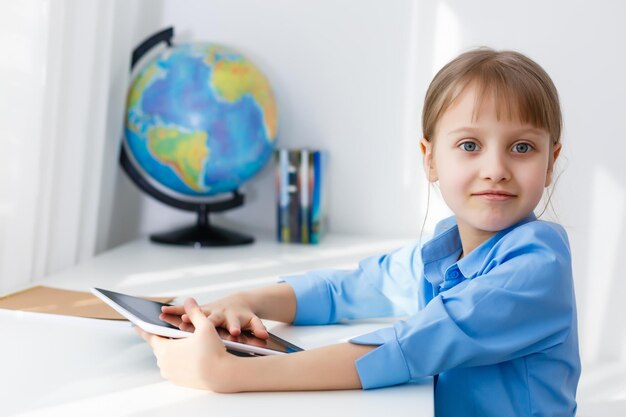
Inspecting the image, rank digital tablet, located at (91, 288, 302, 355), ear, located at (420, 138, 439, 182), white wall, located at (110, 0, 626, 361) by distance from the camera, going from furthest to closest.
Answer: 1. white wall, located at (110, 0, 626, 361)
2. ear, located at (420, 138, 439, 182)
3. digital tablet, located at (91, 288, 302, 355)

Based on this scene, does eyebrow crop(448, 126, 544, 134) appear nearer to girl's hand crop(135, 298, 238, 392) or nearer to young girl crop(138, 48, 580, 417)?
young girl crop(138, 48, 580, 417)

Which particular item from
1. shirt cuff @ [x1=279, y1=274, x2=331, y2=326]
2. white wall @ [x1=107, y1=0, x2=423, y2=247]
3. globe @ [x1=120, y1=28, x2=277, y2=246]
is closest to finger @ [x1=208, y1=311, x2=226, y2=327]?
shirt cuff @ [x1=279, y1=274, x2=331, y2=326]

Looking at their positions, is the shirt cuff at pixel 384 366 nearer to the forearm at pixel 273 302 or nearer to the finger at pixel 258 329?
the finger at pixel 258 329

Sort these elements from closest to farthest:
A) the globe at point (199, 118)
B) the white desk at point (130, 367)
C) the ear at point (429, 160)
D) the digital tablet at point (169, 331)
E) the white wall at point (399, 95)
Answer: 1. the white desk at point (130, 367)
2. the digital tablet at point (169, 331)
3. the ear at point (429, 160)
4. the globe at point (199, 118)
5. the white wall at point (399, 95)

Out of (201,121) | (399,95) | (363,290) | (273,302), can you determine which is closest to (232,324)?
(273,302)

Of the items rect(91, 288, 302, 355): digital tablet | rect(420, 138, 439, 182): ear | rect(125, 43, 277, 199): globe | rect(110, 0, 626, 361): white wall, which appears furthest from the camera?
rect(110, 0, 626, 361): white wall

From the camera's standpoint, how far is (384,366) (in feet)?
2.46

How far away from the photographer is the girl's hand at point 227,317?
851mm

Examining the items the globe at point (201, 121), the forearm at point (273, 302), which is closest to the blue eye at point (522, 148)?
the forearm at point (273, 302)

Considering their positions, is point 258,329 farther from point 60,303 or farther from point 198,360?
point 60,303

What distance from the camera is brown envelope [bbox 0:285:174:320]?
1012 millimetres

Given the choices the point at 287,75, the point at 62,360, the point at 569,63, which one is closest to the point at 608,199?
the point at 569,63

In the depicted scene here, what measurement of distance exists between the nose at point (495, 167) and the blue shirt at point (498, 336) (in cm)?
6

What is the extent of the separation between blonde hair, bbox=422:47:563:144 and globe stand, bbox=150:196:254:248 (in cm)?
82
